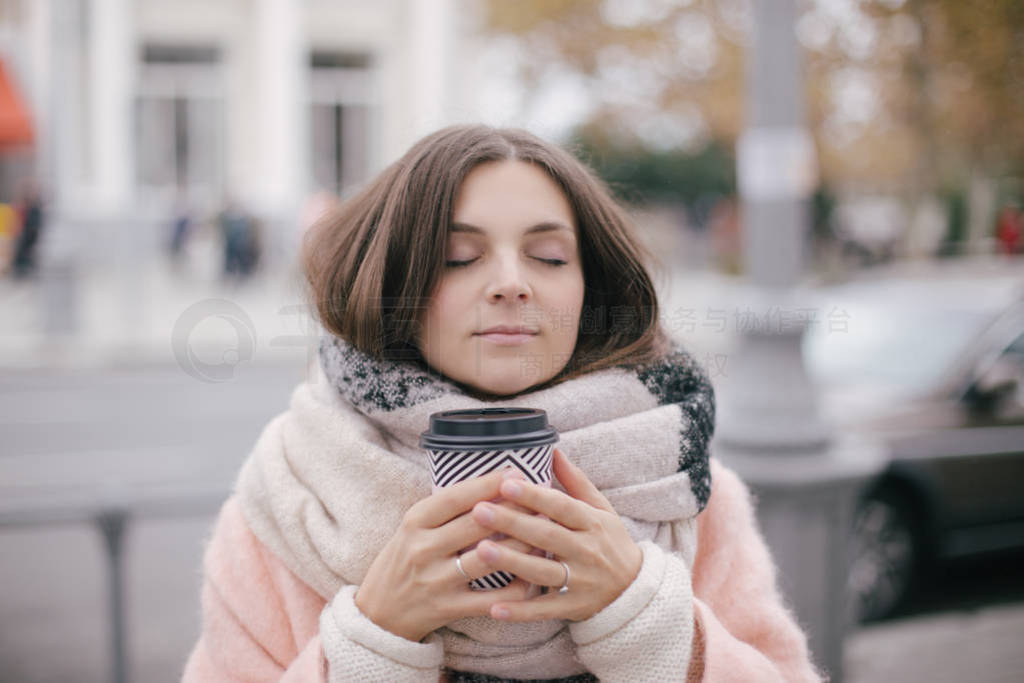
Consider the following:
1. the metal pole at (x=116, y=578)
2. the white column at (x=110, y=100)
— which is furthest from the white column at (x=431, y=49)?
the metal pole at (x=116, y=578)

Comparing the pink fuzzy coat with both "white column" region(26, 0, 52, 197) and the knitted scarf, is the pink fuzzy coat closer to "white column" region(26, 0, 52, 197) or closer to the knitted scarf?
Answer: the knitted scarf

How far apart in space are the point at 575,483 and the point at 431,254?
44 centimetres

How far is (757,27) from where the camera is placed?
12.3 ft

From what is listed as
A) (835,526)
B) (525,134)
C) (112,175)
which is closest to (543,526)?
(525,134)

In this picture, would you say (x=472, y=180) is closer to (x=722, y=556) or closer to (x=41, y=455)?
(x=722, y=556)

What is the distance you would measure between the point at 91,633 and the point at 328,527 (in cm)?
395

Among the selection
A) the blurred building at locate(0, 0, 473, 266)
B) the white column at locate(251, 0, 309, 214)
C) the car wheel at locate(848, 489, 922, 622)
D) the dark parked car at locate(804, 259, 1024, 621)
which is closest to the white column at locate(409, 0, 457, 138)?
the blurred building at locate(0, 0, 473, 266)

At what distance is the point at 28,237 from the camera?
1653 centimetres

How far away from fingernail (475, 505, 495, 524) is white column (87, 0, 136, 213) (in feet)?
71.2

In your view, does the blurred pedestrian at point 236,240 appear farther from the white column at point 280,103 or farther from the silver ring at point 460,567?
the silver ring at point 460,567

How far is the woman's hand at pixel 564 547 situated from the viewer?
124 centimetres

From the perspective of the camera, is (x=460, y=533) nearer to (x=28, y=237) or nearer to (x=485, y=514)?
(x=485, y=514)

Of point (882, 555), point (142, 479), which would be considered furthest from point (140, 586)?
point (882, 555)

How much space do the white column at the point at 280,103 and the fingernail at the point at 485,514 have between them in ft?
71.6
